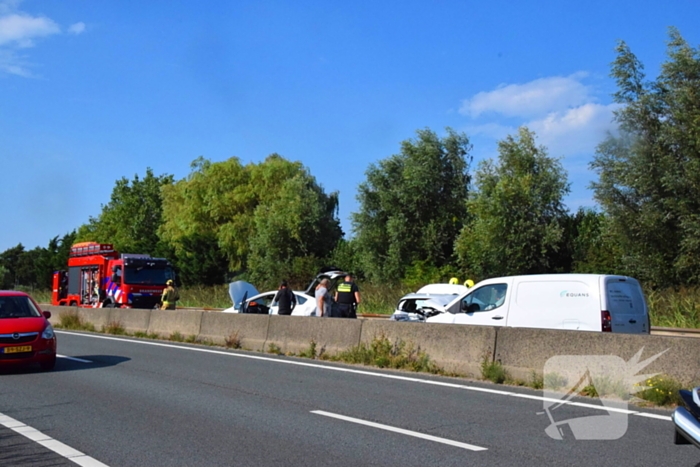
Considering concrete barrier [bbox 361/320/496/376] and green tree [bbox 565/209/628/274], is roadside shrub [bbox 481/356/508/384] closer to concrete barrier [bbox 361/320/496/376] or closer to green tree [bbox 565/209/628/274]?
concrete barrier [bbox 361/320/496/376]

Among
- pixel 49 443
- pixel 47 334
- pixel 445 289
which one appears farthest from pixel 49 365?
pixel 445 289

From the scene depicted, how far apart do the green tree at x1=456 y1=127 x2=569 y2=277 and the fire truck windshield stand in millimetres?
17111

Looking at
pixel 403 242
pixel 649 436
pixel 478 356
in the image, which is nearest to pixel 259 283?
pixel 403 242

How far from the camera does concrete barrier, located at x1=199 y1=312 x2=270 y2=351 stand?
16.1m

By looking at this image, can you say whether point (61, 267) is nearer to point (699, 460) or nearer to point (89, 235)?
point (89, 235)

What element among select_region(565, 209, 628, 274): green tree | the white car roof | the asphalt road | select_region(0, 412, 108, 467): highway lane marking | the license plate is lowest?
select_region(0, 412, 108, 467): highway lane marking

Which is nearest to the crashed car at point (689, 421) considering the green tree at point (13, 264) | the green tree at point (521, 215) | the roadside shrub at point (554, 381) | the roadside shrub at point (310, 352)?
the roadside shrub at point (554, 381)

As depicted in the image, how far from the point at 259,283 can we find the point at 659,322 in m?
36.5

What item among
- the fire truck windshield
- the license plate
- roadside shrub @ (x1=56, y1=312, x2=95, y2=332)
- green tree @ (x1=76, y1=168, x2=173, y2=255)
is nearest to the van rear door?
the license plate

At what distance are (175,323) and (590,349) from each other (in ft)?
40.7

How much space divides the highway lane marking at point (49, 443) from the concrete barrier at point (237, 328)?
26.1ft

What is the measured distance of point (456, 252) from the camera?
42.9 m

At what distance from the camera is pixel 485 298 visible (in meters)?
13.2

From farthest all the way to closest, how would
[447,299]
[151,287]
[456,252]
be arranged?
[456,252] < [151,287] < [447,299]
